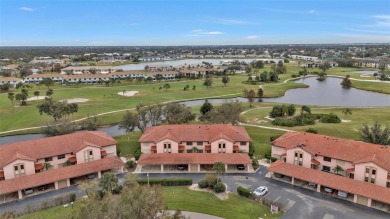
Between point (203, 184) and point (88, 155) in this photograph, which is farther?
point (88, 155)

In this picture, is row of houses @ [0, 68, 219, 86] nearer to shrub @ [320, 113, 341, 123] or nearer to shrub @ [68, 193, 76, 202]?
shrub @ [320, 113, 341, 123]

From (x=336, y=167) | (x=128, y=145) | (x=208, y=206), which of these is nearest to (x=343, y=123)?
(x=336, y=167)

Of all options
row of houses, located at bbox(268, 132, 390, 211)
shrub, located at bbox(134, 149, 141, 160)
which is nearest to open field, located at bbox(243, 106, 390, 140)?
row of houses, located at bbox(268, 132, 390, 211)

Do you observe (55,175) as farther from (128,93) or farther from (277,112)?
(128,93)

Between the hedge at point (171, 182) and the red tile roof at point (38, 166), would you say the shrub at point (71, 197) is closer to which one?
the hedge at point (171, 182)

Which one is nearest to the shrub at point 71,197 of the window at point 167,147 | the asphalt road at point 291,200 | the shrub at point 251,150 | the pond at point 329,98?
the asphalt road at point 291,200

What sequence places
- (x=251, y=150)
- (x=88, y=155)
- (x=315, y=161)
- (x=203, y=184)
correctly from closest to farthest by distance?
(x=203, y=184) → (x=315, y=161) → (x=88, y=155) → (x=251, y=150)
